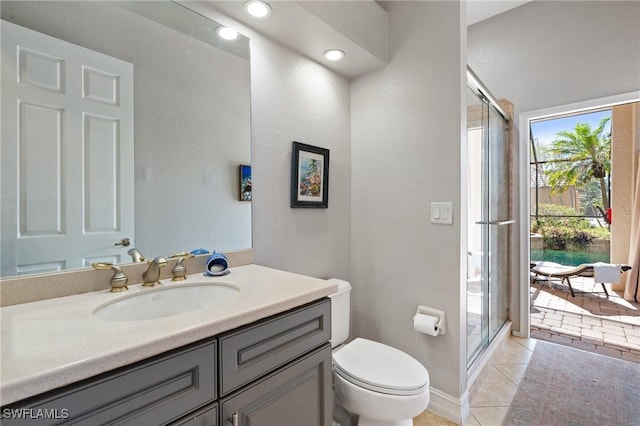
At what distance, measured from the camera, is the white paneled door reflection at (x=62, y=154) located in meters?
0.92

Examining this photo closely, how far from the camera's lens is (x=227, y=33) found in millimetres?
1438

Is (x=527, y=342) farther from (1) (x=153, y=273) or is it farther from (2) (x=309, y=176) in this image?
(1) (x=153, y=273)

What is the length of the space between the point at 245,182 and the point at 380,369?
112cm

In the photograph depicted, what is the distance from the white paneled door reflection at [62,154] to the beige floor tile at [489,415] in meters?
1.99

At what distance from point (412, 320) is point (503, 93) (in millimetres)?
2243

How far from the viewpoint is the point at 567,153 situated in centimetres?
417

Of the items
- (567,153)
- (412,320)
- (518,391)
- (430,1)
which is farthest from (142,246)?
(567,153)

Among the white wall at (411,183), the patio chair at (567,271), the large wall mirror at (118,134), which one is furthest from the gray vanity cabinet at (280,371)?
the patio chair at (567,271)

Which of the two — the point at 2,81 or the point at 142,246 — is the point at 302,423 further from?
the point at 2,81

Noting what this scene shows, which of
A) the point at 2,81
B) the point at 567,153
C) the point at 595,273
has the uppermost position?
the point at 567,153

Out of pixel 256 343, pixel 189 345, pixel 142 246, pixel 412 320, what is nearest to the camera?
pixel 189 345

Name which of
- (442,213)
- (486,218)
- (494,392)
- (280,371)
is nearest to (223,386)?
(280,371)

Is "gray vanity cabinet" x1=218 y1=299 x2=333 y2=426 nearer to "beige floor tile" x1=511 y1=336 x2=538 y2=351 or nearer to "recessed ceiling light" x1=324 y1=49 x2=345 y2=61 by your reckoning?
"recessed ceiling light" x1=324 y1=49 x2=345 y2=61

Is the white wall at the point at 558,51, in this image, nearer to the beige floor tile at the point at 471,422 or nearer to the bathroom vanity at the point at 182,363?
the beige floor tile at the point at 471,422
